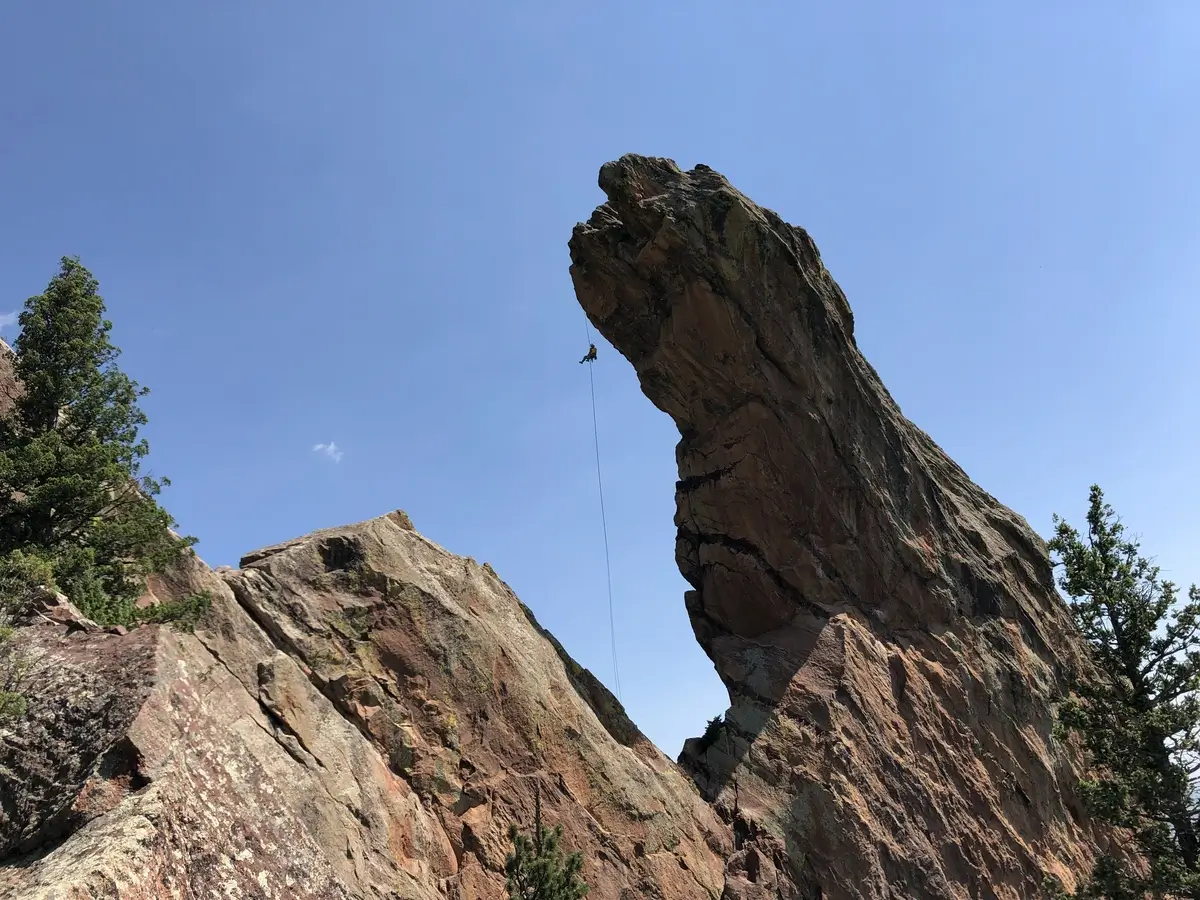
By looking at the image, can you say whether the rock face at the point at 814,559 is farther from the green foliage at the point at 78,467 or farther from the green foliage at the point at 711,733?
the green foliage at the point at 78,467

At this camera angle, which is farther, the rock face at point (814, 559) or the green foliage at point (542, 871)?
the rock face at point (814, 559)

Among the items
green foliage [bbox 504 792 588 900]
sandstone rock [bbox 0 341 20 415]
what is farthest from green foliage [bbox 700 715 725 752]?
sandstone rock [bbox 0 341 20 415]

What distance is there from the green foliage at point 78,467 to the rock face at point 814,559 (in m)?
17.1

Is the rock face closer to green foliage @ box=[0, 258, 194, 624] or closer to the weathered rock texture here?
the weathered rock texture

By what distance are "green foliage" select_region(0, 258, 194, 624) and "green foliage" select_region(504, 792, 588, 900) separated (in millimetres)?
8801

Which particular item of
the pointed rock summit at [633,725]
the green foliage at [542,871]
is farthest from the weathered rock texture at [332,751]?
the green foliage at [542,871]

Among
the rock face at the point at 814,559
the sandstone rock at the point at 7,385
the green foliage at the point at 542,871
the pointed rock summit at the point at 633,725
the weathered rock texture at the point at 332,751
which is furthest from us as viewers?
the rock face at the point at 814,559

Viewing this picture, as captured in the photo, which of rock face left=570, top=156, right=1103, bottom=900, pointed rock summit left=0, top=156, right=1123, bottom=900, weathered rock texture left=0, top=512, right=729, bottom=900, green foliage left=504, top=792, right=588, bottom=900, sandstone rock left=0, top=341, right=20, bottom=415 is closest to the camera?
weathered rock texture left=0, top=512, right=729, bottom=900

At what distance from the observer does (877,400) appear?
35969mm

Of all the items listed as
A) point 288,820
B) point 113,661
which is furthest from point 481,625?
point 113,661

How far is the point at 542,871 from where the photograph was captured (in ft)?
58.8

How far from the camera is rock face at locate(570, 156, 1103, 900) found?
27797 mm

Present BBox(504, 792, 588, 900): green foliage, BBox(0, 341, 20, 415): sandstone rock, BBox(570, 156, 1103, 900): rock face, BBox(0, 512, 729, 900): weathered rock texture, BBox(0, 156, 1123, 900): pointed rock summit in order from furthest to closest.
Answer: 1. BBox(570, 156, 1103, 900): rock face
2. BBox(0, 341, 20, 415): sandstone rock
3. BBox(504, 792, 588, 900): green foliage
4. BBox(0, 156, 1123, 900): pointed rock summit
5. BBox(0, 512, 729, 900): weathered rock texture

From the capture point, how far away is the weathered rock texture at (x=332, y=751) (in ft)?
39.5
